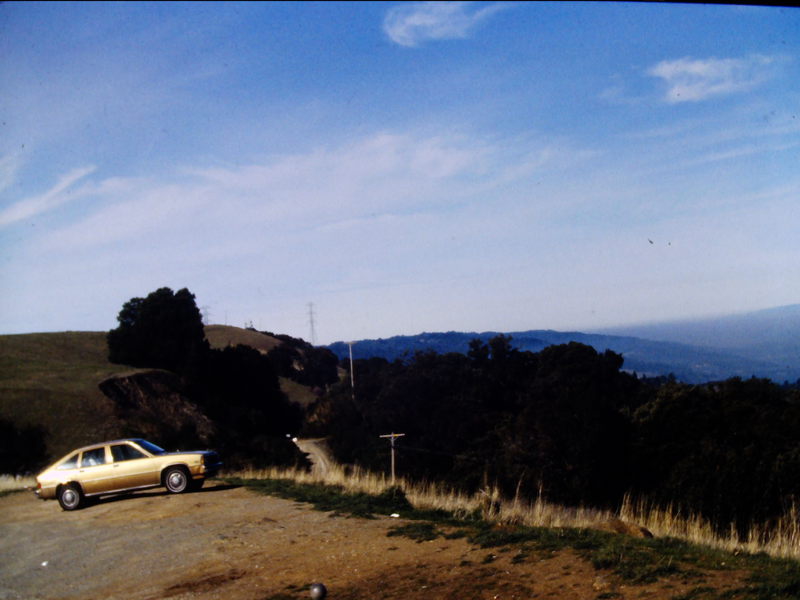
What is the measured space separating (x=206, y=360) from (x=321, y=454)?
1668 centimetres

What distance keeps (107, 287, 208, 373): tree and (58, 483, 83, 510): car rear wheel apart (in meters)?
50.2

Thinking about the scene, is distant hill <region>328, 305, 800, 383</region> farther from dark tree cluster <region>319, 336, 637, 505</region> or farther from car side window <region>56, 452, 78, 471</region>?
car side window <region>56, 452, 78, 471</region>

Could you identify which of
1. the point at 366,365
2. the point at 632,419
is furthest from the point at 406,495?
the point at 366,365

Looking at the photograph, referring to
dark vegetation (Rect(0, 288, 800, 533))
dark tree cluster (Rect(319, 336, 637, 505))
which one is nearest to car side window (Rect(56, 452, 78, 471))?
dark vegetation (Rect(0, 288, 800, 533))

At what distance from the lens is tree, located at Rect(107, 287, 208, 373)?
6874 cm

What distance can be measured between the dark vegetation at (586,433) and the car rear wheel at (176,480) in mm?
8744

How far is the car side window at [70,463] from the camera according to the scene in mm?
17891

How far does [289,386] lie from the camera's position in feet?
308

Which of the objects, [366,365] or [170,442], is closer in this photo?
[170,442]

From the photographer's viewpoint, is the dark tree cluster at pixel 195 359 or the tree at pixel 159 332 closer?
the dark tree cluster at pixel 195 359

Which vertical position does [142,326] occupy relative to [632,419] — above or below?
above

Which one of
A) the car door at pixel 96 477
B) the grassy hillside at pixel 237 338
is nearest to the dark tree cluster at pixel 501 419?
the car door at pixel 96 477

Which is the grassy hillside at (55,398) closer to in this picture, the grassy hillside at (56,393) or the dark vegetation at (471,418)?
the grassy hillside at (56,393)

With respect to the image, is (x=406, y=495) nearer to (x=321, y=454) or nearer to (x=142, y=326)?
(x=321, y=454)
